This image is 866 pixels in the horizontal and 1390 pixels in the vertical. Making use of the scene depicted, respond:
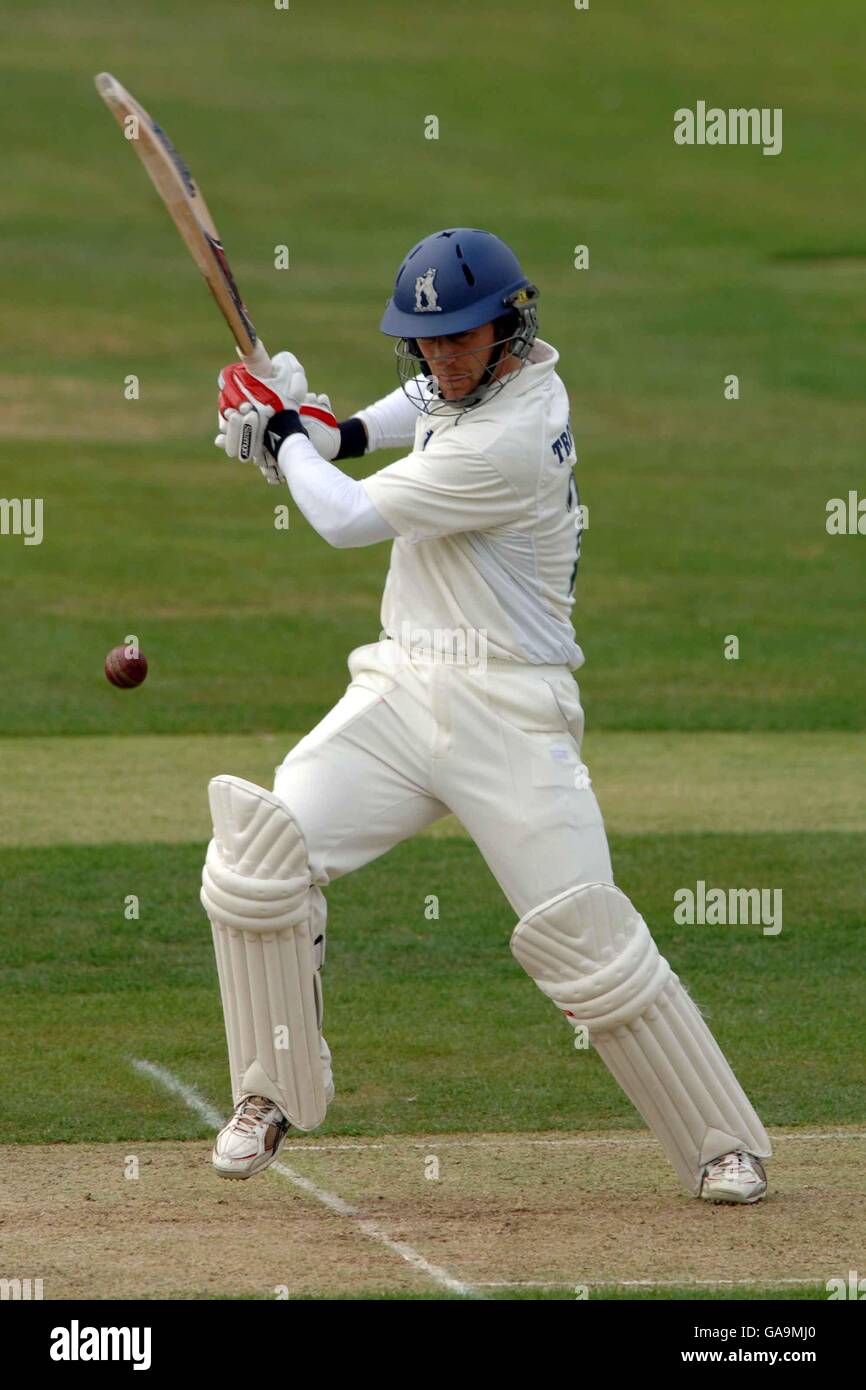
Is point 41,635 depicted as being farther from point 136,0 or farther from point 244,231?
point 136,0

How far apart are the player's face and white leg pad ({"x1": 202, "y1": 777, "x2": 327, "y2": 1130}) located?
123cm

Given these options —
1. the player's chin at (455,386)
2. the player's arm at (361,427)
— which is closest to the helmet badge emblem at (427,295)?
the player's chin at (455,386)

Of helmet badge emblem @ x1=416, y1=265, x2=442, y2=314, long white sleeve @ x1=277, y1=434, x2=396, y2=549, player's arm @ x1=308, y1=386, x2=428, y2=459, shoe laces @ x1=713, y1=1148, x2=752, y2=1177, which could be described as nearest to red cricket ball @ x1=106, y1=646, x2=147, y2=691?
player's arm @ x1=308, y1=386, x2=428, y2=459

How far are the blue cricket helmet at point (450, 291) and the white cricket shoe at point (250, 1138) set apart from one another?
211 centimetres

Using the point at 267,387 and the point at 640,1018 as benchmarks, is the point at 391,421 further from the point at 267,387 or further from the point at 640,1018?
the point at 640,1018

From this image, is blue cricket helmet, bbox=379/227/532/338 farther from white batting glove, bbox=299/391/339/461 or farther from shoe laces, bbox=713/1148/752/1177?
shoe laces, bbox=713/1148/752/1177

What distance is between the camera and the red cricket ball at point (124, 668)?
6488 millimetres

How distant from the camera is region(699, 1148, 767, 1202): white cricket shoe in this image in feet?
18.8

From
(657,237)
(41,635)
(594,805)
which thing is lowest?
(594,805)

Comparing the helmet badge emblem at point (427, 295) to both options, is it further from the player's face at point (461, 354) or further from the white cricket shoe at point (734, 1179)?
the white cricket shoe at point (734, 1179)

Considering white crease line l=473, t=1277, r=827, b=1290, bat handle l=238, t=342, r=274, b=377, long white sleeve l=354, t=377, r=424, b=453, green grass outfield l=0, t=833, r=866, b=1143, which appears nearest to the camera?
white crease line l=473, t=1277, r=827, b=1290

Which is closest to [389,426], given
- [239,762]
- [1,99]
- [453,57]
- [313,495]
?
[313,495]

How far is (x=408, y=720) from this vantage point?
18.7ft
